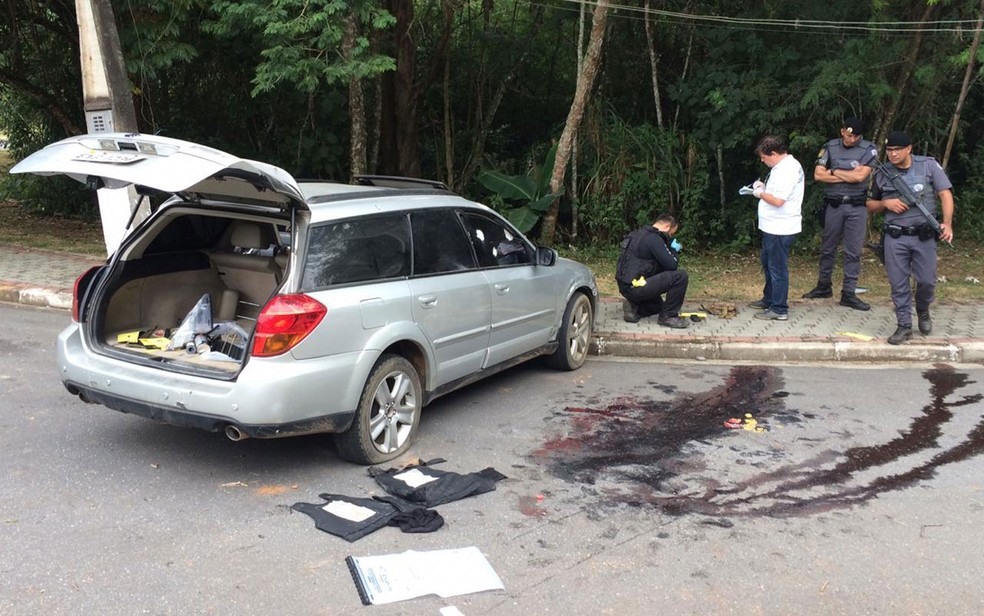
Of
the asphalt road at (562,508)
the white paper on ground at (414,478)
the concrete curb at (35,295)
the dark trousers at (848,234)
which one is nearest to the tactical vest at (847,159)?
the dark trousers at (848,234)

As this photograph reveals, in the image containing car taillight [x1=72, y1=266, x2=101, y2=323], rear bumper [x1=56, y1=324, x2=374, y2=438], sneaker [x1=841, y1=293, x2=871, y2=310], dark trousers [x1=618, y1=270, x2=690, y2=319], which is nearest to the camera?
rear bumper [x1=56, y1=324, x2=374, y2=438]

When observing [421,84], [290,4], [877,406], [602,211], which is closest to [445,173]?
[421,84]

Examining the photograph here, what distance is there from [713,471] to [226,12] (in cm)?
761

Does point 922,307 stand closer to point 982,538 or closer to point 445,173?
point 982,538

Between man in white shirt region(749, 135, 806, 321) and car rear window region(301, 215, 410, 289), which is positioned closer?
car rear window region(301, 215, 410, 289)

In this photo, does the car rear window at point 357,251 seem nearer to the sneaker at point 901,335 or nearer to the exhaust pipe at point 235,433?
the exhaust pipe at point 235,433

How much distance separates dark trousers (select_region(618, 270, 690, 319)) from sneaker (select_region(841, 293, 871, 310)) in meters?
2.23

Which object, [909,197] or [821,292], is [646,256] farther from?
[821,292]

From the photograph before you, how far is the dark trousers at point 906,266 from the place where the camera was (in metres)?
7.57

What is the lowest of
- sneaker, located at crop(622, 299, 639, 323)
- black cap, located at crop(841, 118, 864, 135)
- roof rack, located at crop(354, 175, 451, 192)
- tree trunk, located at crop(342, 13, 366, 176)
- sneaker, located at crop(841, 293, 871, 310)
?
sneaker, located at crop(841, 293, 871, 310)

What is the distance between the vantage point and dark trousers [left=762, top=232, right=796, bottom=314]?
8391 mm

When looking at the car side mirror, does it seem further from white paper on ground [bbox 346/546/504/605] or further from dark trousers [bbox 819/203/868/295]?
dark trousers [bbox 819/203/868/295]

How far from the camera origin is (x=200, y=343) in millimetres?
5137

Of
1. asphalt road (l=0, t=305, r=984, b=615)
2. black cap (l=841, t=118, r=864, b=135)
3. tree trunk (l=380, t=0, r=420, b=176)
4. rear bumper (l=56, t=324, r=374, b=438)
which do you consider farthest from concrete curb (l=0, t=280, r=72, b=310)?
black cap (l=841, t=118, r=864, b=135)
